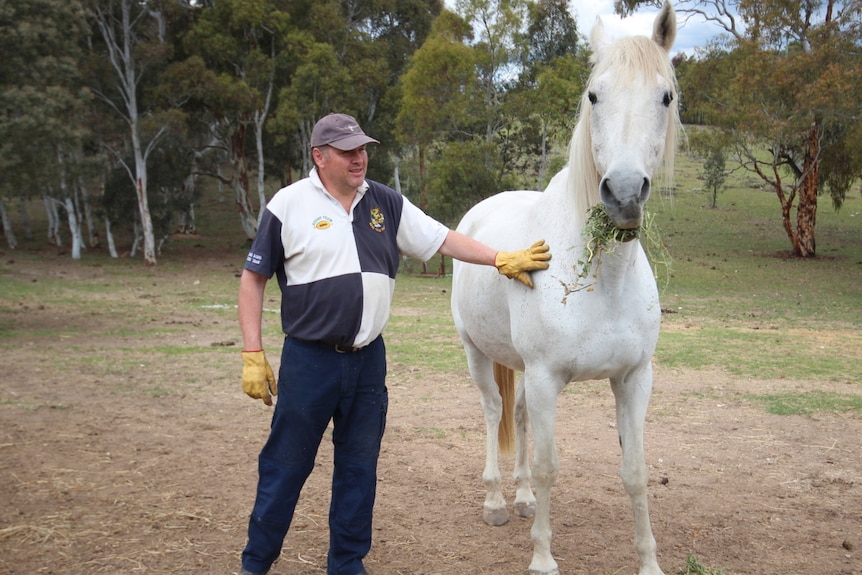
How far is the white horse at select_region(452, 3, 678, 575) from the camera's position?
9.50ft

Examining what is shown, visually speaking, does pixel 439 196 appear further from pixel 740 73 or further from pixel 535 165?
pixel 740 73

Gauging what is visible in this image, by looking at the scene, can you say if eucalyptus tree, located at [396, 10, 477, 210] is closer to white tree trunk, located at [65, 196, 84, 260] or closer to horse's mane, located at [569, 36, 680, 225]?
white tree trunk, located at [65, 196, 84, 260]

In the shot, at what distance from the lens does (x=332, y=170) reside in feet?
10.8

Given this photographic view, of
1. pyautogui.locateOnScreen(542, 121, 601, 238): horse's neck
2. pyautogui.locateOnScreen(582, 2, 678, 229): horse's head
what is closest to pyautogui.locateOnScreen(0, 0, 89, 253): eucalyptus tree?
pyautogui.locateOnScreen(542, 121, 601, 238): horse's neck

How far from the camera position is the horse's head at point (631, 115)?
9.11 feet

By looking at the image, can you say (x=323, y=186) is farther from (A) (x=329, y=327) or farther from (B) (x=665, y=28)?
(B) (x=665, y=28)

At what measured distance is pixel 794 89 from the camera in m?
20.7

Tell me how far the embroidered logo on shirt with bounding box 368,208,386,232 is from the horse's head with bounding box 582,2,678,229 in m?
1.03

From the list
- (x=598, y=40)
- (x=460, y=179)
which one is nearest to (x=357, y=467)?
Answer: (x=598, y=40)

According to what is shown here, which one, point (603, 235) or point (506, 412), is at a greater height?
point (603, 235)

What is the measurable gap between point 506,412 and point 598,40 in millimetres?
2511

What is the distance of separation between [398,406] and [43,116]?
8.83 meters

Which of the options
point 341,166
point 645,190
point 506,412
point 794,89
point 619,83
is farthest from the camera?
point 794,89

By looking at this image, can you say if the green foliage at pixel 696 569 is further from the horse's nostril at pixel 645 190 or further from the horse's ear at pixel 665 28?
the horse's ear at pixel 665 28
